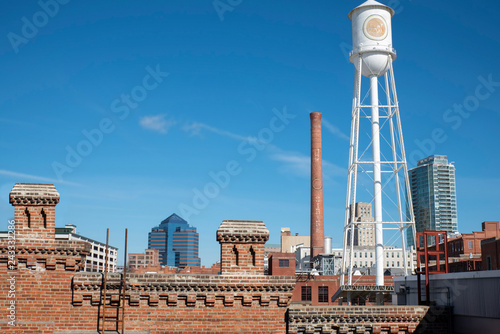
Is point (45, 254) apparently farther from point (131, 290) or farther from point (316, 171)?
point (316, 171)

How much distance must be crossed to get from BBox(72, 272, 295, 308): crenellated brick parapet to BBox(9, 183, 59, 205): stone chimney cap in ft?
8.58

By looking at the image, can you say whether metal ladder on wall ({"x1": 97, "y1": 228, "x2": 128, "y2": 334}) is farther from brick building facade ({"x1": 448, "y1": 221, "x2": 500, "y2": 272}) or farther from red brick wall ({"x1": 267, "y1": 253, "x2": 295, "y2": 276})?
brick building facade ({"x1": 448, "y1": 221, "x2": 500, "y2": 272})

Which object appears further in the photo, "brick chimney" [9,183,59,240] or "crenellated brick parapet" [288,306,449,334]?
"crenellated brick parapet" [288,306,449,334]

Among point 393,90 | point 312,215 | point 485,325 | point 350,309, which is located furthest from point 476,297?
point 312,215

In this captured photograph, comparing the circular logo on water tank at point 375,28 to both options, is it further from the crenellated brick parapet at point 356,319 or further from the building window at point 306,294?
the building window at point 306,294

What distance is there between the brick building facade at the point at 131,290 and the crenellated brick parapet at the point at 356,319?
0.10 metres

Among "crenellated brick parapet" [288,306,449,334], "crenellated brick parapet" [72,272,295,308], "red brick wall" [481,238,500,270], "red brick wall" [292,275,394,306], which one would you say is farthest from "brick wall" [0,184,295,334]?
"red brick wall" [292,275,394,306]

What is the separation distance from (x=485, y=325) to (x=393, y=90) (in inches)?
950

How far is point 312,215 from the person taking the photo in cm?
7025

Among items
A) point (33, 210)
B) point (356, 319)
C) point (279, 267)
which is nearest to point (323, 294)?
point (279, 267)

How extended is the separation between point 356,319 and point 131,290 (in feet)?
25.3

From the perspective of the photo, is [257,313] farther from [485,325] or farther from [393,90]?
[393,90]

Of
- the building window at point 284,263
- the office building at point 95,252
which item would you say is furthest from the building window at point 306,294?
the office building at point 95,252

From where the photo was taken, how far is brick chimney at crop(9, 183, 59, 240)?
17.6 metres
